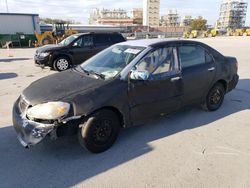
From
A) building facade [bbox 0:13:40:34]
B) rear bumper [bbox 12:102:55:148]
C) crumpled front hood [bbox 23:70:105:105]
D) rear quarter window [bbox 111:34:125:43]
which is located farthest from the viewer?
building facade [bbox 0:13:40:34]

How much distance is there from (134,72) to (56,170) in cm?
172

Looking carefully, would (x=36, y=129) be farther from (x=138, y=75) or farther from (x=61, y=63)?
(x=61, y=63)

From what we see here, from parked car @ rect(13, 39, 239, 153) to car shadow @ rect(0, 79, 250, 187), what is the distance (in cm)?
24

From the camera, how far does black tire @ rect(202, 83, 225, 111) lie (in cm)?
461

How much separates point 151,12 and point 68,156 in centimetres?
12031

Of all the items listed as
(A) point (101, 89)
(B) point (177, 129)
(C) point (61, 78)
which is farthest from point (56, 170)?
(B) point (177, 129)

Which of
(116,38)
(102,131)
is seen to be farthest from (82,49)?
(102,131)

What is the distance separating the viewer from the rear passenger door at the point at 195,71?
13.2ft

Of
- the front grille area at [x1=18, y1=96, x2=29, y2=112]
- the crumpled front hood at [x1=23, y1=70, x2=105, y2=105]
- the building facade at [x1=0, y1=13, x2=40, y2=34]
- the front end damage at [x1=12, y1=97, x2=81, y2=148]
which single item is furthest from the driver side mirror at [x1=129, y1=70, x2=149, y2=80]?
the building facade at [x1=0, y1=13, x2=40, y2=34]

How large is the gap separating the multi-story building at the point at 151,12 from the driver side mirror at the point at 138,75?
115 m

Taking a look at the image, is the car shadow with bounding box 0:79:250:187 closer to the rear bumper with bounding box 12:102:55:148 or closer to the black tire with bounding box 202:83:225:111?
the rear bumper with bounding box 12:102:55:148

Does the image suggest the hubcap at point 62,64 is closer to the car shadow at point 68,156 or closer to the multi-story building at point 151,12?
the car shadow at point 68,156

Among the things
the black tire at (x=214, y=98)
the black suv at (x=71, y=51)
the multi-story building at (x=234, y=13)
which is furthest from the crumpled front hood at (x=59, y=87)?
the multi-story building at (x=234, y=13)

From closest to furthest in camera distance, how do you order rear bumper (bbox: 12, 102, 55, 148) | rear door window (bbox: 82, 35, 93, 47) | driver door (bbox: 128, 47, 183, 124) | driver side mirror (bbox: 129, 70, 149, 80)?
1. rear bumper (bbox: 12, 102, 55, 148)
2. driver side mirror (bbox: 129, 70, 149, 80)
3. driver door (bbox: 128, 47, 183, 124)
4. rear door window (bbox: 82, 35, 93, 47)
